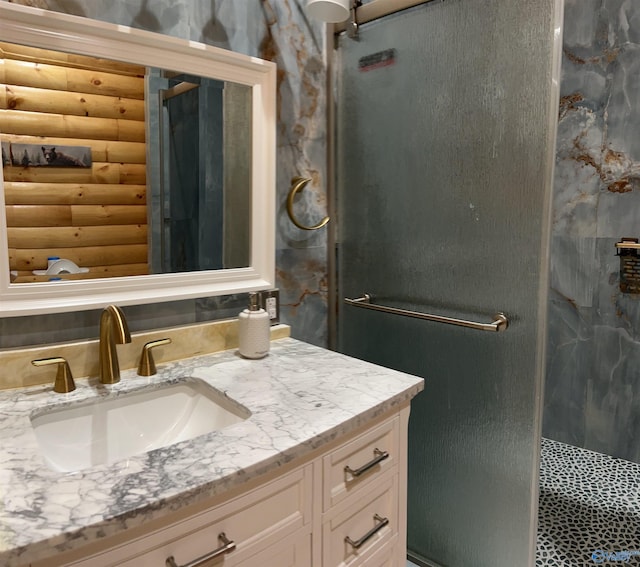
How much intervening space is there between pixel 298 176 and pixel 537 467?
1.19m

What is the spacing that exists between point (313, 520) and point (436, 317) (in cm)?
82

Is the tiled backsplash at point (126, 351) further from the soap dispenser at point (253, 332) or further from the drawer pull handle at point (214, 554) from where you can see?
the drawer pull handle at point (214, 554)

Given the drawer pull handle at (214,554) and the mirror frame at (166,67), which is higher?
the mirror frame at (166,67)

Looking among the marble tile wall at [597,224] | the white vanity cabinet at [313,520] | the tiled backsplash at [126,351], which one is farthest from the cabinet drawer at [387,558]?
the marble tile wall at [597,224]

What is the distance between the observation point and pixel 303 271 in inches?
71.3

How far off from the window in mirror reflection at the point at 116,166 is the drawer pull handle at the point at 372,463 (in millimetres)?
716

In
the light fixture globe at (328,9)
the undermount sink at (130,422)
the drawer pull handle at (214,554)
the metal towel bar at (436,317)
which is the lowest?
the drawer pull handle at (214,554)

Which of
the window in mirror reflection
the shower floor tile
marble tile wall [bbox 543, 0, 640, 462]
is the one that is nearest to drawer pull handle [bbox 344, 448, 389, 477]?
the window in mirror reflection

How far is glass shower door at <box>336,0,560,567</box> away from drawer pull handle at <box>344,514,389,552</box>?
52 centimetres

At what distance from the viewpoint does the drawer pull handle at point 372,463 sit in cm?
109

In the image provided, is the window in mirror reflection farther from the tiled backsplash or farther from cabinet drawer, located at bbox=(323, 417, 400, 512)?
cabinet drawer, located at bbox=(323, 417, 400, 512)

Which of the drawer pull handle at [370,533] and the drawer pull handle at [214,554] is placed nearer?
the drawer pull handle at [214,554]

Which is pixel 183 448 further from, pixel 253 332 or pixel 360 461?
pixel 253 332

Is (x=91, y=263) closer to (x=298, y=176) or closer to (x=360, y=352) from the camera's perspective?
(x=298, y=176)
